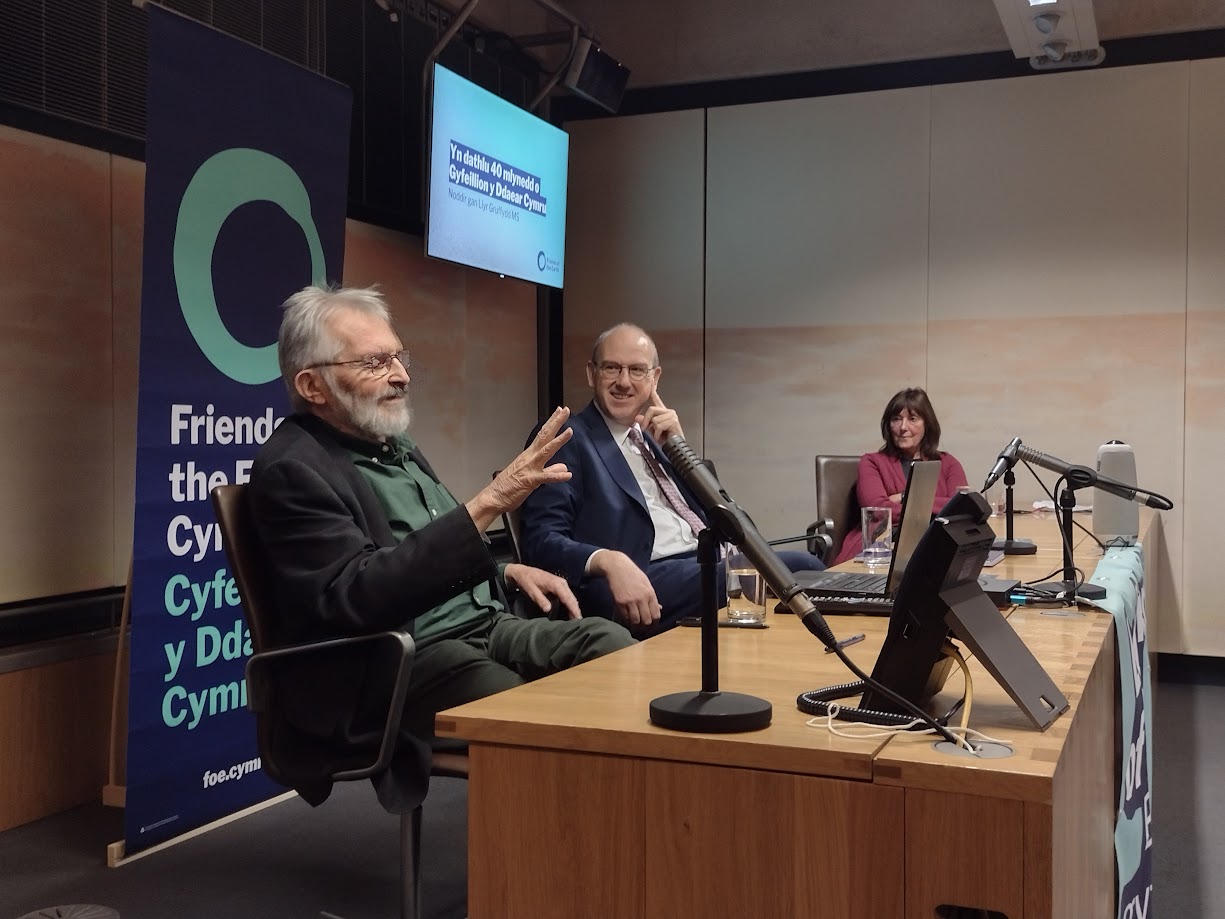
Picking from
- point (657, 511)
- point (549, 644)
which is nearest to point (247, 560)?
point (549, 644)

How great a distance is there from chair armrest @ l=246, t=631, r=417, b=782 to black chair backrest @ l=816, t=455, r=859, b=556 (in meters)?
3.29

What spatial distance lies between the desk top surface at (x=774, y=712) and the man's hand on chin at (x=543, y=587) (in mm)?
612

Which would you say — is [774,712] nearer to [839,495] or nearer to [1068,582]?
[1068,582]

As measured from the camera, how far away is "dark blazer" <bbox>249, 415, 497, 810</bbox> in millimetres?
1948

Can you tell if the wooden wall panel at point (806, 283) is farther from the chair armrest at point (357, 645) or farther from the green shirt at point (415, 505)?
the chair armrest at point (357, 645)

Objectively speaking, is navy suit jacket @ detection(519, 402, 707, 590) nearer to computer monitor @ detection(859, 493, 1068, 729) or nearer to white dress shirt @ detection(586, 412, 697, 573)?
white dress shirt @ detection(586, 412, 697, 573)

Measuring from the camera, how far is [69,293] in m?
3.31

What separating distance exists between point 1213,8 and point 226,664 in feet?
16.6

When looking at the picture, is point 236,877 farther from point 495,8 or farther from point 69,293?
point 495,8

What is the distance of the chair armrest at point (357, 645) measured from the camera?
197cm

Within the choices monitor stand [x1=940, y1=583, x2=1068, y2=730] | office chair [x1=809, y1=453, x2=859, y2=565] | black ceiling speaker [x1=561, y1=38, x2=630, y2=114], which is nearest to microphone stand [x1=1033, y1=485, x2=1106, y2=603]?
monitor stand [x1=940, y1=583, x2=1068, y2=730]

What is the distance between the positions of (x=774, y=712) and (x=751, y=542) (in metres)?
0.25

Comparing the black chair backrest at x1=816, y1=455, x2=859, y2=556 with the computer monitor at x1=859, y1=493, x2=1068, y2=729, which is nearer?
the computer monitor at x1=859, y1=493, x2=1068, y2=729

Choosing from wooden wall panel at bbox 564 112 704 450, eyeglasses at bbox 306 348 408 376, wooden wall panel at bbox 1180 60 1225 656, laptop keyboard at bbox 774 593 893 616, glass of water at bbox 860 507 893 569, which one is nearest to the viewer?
laptop keyboard at bbox 774 593 893 616
